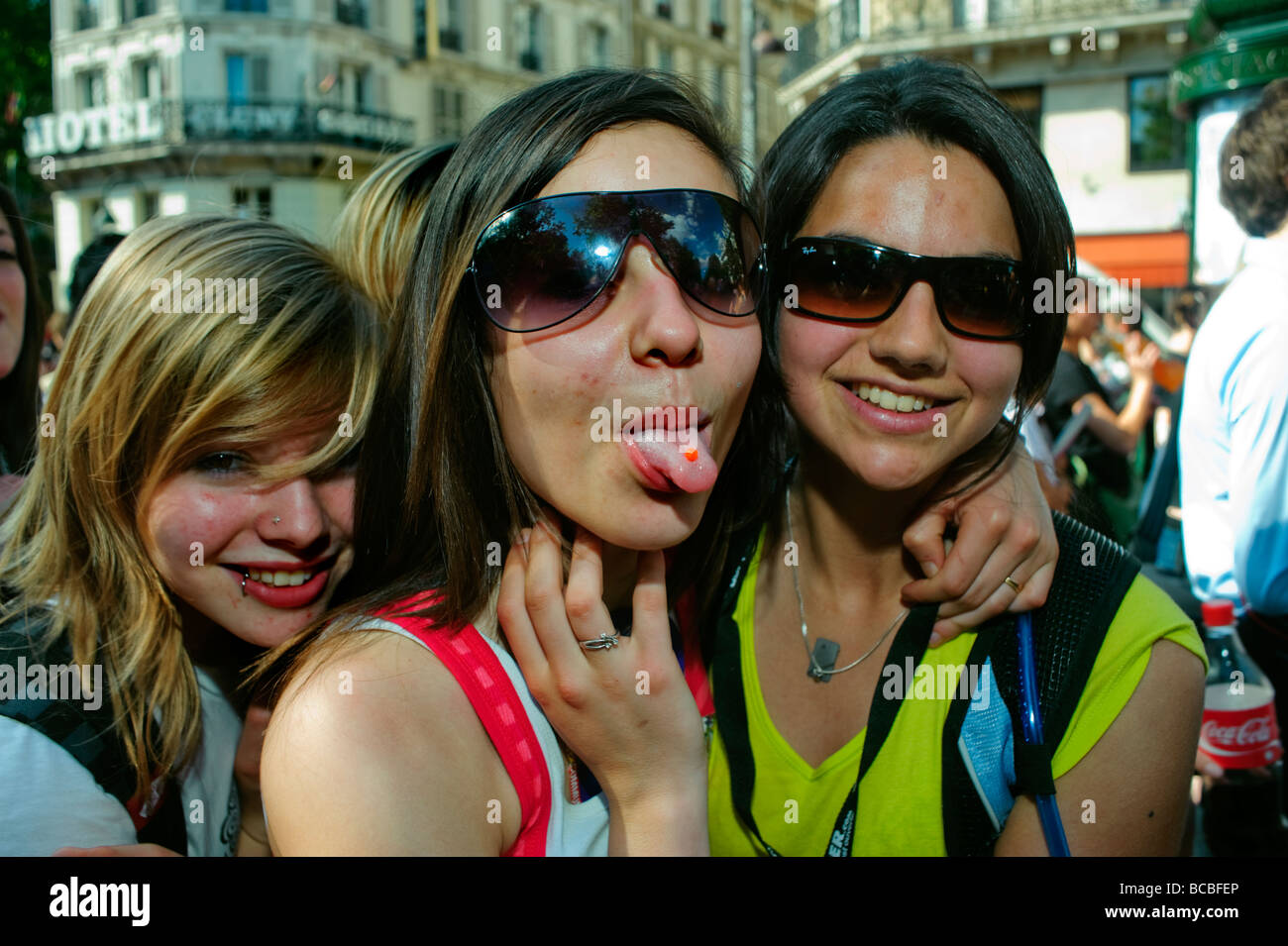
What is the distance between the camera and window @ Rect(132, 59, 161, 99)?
30.0m

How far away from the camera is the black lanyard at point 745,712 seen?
1.72 metres

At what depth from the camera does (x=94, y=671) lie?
1850mm

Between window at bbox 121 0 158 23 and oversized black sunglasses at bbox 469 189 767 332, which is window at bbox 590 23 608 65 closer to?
window at bbox 121 0 158 23

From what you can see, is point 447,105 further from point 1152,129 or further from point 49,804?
point 49,804

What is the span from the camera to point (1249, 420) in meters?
2.98

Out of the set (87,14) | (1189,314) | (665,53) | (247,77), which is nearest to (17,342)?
(1189,314)

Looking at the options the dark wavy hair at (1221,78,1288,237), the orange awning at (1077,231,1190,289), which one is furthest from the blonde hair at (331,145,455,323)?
the orange awning at (1077,231,1190,289)

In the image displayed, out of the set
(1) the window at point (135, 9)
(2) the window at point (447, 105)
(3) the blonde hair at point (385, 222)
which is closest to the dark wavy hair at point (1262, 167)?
(3) the blonde hair at point (385, 222)

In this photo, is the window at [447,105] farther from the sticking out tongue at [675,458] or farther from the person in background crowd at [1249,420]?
the sticking out tongue at [675,458]

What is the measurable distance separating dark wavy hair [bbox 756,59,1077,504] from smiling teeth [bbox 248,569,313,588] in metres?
1.07

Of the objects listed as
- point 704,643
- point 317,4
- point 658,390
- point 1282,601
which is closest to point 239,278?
point 658,390
